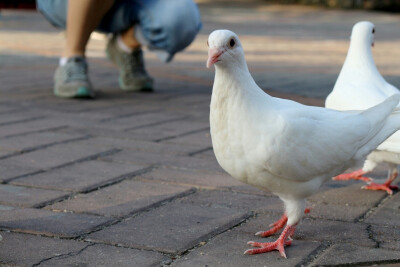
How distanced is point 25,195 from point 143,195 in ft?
1.59

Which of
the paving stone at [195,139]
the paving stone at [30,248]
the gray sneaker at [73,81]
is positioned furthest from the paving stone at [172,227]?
the gray sneaker at [73,81]

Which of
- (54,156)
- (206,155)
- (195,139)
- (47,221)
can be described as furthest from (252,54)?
(47,221)

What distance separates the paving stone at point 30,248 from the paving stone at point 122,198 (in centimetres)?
35

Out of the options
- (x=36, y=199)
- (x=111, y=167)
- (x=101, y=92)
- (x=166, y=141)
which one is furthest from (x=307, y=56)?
(x=36, y=199)

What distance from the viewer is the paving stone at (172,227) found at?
2406mm

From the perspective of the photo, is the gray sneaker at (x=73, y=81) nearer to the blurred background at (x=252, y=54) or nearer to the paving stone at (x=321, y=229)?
the blurred background at (x=252, y=54)

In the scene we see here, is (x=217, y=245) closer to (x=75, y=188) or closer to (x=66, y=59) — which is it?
(x=75, y=188)

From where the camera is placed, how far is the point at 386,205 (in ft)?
9.80

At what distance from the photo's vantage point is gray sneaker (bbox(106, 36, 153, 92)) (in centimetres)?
568

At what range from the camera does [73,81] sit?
5.29 metres

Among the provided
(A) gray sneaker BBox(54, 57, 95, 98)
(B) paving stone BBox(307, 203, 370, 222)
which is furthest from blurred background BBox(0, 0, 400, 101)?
(B) paving stone BBox(307, 203, 370, 222)

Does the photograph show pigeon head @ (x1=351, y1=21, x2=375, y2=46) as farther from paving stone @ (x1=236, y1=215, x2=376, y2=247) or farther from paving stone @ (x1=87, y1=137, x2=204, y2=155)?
paving stone @ (x1=236, y1=215, x2=376, y2=247)

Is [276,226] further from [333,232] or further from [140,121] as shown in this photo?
[140,121]

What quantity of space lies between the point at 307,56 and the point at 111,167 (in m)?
5.72
